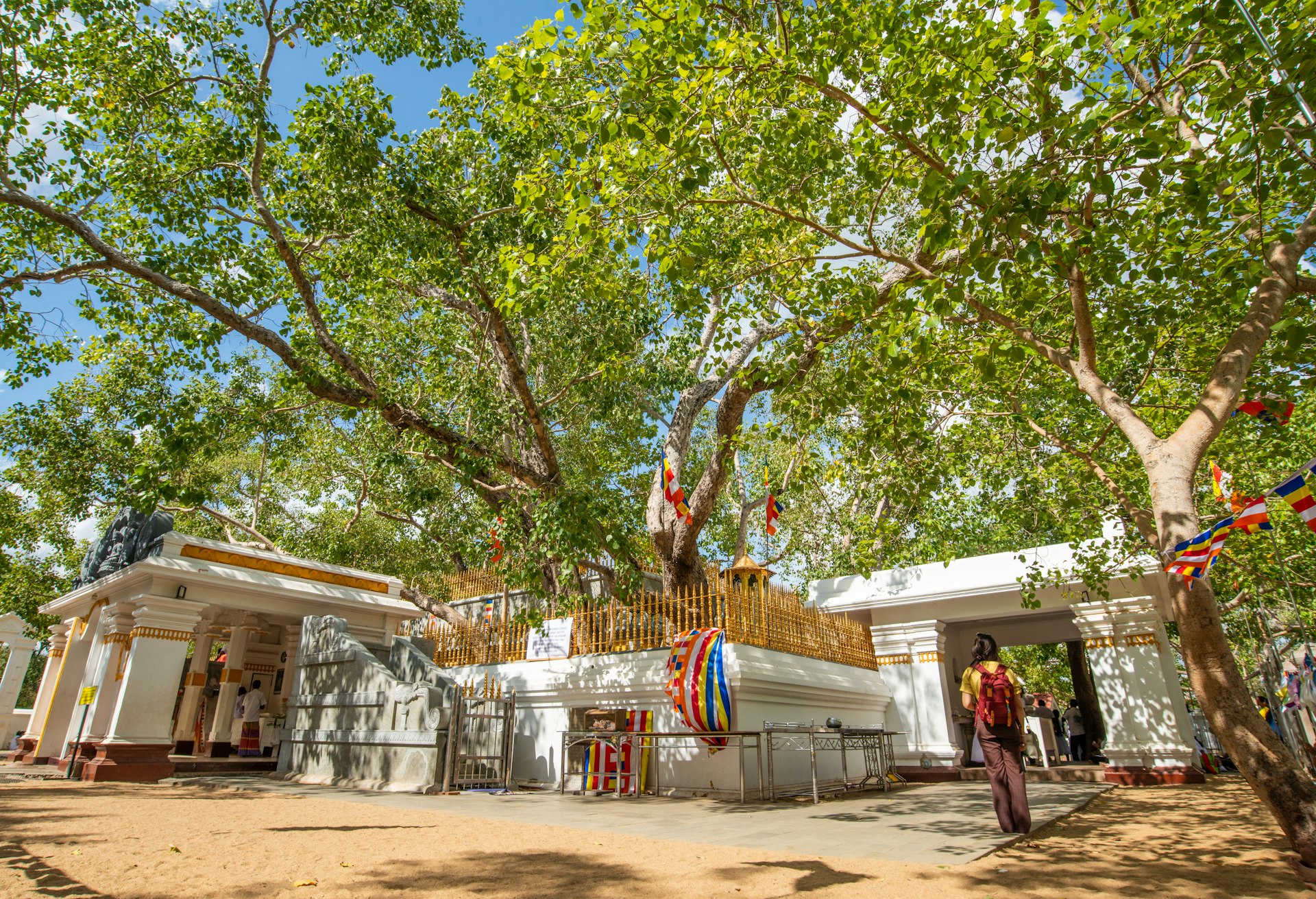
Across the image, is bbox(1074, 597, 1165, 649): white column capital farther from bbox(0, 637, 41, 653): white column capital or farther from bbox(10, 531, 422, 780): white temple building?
bbox(0, 637, 41, 653): white column capital

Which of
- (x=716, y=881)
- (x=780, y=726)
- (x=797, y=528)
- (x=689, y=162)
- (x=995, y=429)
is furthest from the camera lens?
(x=797, y=528)

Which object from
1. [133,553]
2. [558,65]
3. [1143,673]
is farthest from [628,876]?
[133,553]

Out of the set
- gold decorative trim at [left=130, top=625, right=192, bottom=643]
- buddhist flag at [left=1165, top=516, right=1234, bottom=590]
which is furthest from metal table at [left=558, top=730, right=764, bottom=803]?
gold decorative trim at [left=130, top=625, right=192, bottom=643]

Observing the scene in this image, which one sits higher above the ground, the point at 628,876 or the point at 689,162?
the point at 689,162

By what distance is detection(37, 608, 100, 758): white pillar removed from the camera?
13.0 m

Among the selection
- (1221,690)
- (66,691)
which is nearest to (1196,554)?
(1221,690)

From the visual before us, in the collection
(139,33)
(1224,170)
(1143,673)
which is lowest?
(1143,673)

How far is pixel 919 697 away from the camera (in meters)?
12.1

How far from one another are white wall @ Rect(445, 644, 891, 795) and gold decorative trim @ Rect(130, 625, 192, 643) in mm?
4347

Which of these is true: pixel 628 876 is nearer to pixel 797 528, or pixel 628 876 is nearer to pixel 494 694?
pixel 494 694

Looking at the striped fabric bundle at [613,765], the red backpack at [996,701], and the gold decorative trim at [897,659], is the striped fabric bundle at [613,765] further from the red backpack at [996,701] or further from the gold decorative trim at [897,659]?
the gold decorative trim at [897,659]

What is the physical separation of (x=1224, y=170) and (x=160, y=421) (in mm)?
11895

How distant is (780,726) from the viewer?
908cm

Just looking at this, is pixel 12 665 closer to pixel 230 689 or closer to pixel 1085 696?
pixel 230 689
